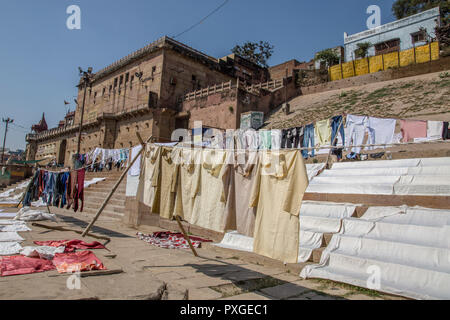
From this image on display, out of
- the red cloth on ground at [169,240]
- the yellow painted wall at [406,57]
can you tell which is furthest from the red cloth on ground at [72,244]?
the yellow painted wall at [406,57]

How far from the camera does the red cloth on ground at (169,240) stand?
21.4ft

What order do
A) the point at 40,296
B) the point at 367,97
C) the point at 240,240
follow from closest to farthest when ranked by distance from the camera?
the point at 40,296 → the point at 240,240 → the point at 367,97

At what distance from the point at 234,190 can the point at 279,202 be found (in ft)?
2.84

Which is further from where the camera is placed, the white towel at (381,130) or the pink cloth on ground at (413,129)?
the white towel at (381,130)

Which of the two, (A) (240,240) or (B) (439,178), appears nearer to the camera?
(B) (439,178)

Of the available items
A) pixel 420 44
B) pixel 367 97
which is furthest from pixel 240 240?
pixel 420 44

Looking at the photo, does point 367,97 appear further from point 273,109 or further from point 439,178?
point 439,178

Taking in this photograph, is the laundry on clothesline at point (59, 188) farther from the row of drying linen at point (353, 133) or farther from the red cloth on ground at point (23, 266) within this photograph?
the row of drying linen at point (353, 133)

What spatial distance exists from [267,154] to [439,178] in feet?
15.5

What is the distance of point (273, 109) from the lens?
2675cm

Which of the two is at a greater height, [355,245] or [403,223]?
[403,223]

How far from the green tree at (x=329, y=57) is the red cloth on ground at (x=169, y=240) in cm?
2887

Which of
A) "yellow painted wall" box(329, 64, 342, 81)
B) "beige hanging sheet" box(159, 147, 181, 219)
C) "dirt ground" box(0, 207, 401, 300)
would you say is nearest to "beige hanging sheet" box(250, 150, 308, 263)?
"dirt ground" box(0, 207, 401, 300)

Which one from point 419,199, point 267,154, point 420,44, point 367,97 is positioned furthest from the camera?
point 420,44
